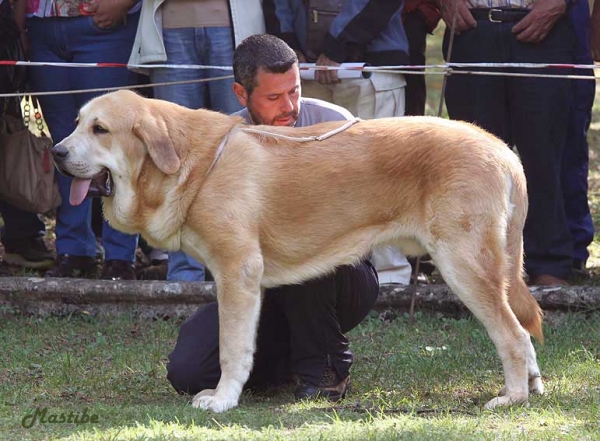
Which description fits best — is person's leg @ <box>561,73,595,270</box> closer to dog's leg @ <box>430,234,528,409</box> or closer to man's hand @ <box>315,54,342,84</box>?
man's hand @ <box>315,54,342,84</box>

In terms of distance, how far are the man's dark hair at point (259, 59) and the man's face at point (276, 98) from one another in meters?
0.03

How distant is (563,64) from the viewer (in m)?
6.98

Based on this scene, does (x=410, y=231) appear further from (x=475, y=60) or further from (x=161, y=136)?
(x=475, y=60)

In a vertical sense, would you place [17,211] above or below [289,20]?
below

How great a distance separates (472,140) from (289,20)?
260 centimetres

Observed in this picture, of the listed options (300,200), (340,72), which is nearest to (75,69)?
(340,72)

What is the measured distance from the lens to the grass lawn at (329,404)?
454 cm

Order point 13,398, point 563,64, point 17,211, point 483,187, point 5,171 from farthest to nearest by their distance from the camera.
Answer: point 17,211 → point 5,171 → point 563,64 → point 13,398 → point 483,187

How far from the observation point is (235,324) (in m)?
4.95

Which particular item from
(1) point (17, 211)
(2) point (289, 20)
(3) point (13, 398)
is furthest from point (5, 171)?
(3) point (13, 398)

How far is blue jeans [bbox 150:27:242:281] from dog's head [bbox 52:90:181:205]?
6.83ft

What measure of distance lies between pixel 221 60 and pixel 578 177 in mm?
2813

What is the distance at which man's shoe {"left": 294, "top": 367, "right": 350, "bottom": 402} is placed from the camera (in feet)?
17.3

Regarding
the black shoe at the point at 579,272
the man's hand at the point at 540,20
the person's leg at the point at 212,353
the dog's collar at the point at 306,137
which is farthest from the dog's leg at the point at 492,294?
the black shoe at the point at 579,272
